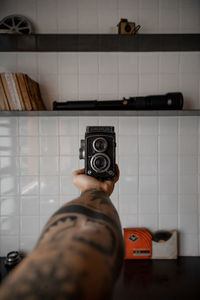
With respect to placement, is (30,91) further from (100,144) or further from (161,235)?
(161,235)

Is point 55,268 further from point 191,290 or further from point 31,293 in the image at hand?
point 191,290

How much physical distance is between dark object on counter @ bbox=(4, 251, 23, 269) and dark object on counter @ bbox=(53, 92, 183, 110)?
3.69ft

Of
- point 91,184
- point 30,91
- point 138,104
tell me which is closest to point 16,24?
point 30,91

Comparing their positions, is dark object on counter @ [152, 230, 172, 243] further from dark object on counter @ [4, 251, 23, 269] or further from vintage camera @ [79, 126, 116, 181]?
dark object on counter @ [4, 251, 23, 269]

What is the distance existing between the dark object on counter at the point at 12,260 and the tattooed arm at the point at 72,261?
1.28 meters

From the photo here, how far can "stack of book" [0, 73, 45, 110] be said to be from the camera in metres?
1.23

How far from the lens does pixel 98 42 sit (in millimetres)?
1295

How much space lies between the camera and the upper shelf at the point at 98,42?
1241 mm

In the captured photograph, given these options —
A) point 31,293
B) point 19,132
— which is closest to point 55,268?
point 31,293

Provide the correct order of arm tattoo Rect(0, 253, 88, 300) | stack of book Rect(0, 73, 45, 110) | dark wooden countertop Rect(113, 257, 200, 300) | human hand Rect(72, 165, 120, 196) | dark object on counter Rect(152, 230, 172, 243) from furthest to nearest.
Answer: dark object on counter Rect(152, 230, 172, 243)
stack of book Rect(0, 73, 45, 110)
dark wooden countertop Rect(113, 257, 200, 300)
human hand Rect(72, 165, 120, 196)
arm tattoo Rect(0, 253, 88, 300)

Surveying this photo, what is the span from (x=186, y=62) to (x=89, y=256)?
1.65m

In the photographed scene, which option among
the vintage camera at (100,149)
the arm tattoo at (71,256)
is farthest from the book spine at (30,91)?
the arm tattoo at (71,256)

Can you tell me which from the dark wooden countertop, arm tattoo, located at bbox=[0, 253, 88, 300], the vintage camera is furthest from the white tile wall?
arm tattoo, located at bbox=[0, 253, 88, 300]

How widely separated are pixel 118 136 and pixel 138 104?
1.07 ft
